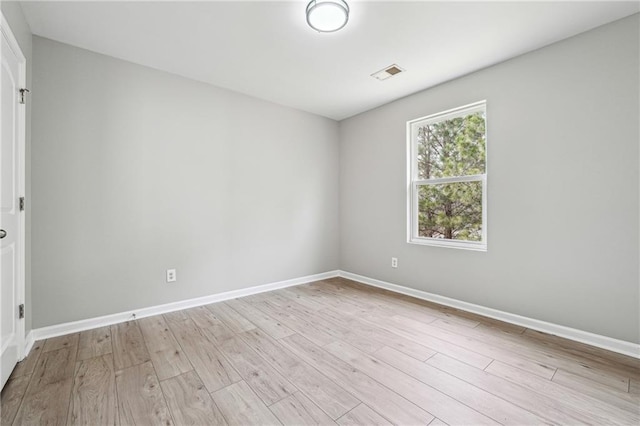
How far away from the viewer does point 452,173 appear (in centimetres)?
315

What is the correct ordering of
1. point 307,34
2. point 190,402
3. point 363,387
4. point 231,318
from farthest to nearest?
1. point 231,318
2. point 307,34
3. point 363,387
4. point 190,402

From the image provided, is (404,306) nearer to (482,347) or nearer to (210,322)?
(482,347)

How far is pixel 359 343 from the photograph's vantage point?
223 centimetres

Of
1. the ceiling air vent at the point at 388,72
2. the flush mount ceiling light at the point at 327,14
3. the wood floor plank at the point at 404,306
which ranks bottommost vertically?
the wood floor plank at the point at 404,306

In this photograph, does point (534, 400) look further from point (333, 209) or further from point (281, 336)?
point (333, 209)

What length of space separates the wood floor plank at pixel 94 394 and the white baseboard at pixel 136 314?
1.98 feet

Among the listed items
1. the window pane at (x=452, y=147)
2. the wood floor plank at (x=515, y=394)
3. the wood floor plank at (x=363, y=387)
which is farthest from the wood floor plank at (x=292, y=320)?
the window pane at (x=452, y=147)

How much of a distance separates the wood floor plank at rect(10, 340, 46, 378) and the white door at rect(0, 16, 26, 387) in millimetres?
44

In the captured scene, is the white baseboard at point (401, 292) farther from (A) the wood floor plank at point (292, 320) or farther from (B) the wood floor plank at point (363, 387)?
(B) the wood floor plank at point (363, 387)

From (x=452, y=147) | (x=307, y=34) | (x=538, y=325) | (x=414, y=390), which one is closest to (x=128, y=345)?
(x=414, y=390)

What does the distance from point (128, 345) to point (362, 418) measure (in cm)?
188

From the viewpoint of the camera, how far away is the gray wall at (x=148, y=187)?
235 centimetres

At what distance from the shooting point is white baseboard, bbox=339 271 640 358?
206 cm

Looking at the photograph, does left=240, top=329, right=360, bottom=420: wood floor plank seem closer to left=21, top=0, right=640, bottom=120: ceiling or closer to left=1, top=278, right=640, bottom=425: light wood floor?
left=1, top=278, right=640, bottom=425: light wood floor
